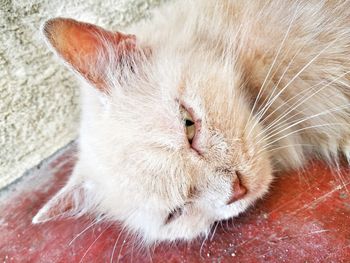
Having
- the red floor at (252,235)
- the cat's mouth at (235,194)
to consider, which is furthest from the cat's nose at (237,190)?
the red floor at (252,235)

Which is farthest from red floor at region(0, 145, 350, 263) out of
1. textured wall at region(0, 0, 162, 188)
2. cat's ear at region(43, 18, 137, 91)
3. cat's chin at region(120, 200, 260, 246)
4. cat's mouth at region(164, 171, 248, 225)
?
cat's ear at region(43, 18, 137, 91)

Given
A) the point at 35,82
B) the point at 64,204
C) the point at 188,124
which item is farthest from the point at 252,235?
the point at 35,82

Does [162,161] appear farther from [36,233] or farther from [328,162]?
[36,233]

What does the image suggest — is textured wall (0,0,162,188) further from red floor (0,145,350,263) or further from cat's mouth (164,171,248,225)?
cat's mouth (164,171,248,225)

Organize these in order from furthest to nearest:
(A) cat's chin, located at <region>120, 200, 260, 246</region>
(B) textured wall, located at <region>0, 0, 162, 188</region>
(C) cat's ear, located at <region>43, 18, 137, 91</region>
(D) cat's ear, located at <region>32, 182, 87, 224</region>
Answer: (B) textured wall, located at <region>0, 0, 162, 188</region>, (D) cat's ear, located at <region>32, 182, 87, 224</region>, (A) cat's chin, located at <region>120, 200, 260, 246</region>, (C) cat's ear, located at <region>43, 18, 137, 91</region>

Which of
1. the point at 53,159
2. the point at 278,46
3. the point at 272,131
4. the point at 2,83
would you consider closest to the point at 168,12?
the point at 278,46

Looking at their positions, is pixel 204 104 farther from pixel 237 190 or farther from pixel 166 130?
pixel 237 190
